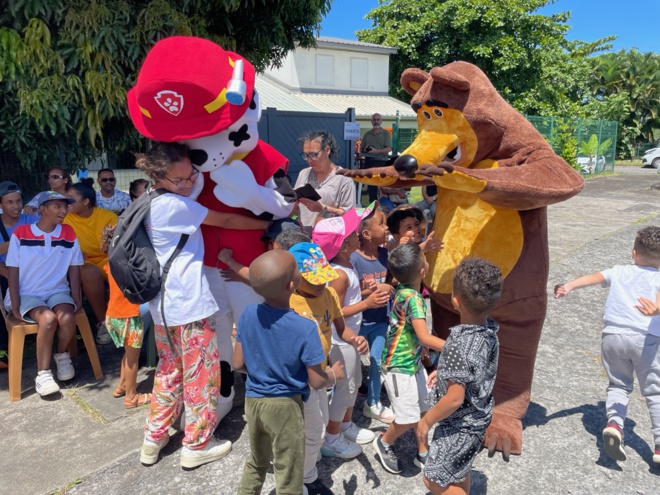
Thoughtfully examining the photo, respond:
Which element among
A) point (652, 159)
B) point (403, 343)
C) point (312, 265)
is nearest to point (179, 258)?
Result: point (312, 265)

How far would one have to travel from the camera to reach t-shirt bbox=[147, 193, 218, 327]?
2467 mm

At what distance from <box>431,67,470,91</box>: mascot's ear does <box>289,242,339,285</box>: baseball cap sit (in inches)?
45.9

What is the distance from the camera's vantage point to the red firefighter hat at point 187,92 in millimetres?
2432

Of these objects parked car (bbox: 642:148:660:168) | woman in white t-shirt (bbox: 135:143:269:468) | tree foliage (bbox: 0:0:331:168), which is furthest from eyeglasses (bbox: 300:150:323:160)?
parked car (bbox: 642:148:660:168)

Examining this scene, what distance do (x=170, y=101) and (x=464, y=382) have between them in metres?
1.86

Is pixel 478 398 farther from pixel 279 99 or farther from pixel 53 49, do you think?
pixel 279 99

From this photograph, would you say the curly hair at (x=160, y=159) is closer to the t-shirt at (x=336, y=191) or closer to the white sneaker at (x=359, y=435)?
the t-shirt at (x=336, y=191)

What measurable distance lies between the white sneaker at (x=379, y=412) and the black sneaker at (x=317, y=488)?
29.7 inches

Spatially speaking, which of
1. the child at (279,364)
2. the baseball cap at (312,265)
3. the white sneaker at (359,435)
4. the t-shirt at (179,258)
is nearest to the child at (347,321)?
the white sneaker at (359,435)

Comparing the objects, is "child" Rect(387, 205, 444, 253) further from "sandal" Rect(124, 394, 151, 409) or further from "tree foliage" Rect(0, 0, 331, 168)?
"tree foliage" Rect(0, 0, 331, 168)

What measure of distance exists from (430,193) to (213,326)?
1854 mm

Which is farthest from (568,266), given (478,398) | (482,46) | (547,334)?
(482,46)

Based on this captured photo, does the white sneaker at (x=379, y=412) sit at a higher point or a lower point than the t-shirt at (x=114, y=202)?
lower

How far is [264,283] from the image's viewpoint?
1926 mm
